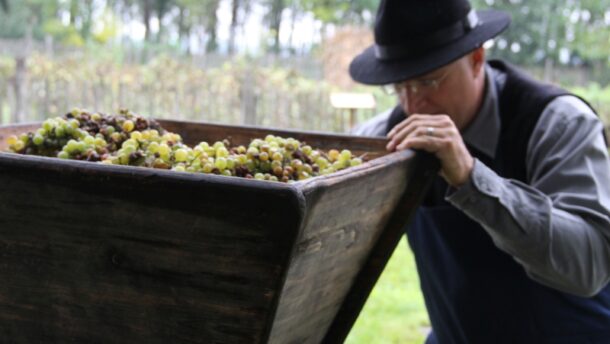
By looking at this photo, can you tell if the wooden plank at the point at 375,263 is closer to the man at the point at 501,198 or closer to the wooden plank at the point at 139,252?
the man at the point at 501,198

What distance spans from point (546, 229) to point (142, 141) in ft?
3.10

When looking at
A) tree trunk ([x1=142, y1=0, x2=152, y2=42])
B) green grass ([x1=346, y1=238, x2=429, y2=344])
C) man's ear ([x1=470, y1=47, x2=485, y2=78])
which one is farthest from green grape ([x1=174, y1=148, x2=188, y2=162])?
tree trunk ([x1=142, y1=0, x2=152, y2=42])

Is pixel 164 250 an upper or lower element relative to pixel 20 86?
upper

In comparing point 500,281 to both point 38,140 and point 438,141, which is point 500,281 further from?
point 38,140

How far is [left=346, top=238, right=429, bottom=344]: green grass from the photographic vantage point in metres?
4.32

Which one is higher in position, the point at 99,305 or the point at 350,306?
the point at 99,305

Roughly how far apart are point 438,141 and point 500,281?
617mm

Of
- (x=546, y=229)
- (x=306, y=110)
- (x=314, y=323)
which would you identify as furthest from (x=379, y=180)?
(x=306, y=110)

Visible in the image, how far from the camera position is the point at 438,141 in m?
1.55

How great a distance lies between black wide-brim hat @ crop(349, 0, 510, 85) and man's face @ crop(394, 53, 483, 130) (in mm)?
56

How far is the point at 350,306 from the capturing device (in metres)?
1.47

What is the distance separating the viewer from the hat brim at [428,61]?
1.96 metres

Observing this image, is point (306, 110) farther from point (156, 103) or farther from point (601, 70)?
point (601, 70)

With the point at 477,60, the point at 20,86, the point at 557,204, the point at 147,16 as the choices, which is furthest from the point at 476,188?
the point at 147,16
